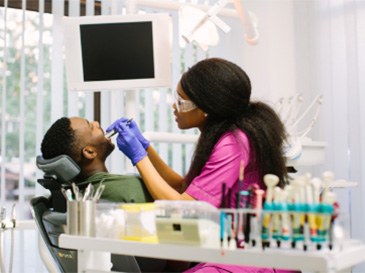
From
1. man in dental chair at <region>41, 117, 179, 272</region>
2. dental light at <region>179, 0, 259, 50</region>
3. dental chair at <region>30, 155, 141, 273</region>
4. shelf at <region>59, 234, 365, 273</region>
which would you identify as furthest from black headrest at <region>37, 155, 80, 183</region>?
dental light at <region>179, 0, 259, 50</region>

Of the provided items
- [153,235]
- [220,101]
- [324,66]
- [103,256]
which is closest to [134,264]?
Answer: [103,256]

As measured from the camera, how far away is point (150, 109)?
10.8ft

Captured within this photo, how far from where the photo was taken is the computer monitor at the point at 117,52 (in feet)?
6.87

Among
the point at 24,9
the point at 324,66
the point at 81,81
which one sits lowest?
the point at 81,81

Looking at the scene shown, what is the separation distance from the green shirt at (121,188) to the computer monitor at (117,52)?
503mm

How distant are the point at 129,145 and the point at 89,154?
0.47ft

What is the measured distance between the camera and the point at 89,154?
5.89 feet

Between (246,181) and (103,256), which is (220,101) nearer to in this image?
(246,181)

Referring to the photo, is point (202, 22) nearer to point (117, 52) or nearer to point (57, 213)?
point (117, 52)

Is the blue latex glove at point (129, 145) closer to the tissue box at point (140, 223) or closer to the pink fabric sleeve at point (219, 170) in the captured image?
the pink fabric sleeve at point (219, 170)

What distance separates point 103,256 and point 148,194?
1.31 feet

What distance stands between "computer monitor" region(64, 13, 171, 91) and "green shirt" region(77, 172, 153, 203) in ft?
1.65

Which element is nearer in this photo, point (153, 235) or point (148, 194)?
point (153, 235)

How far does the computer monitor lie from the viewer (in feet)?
6.87
